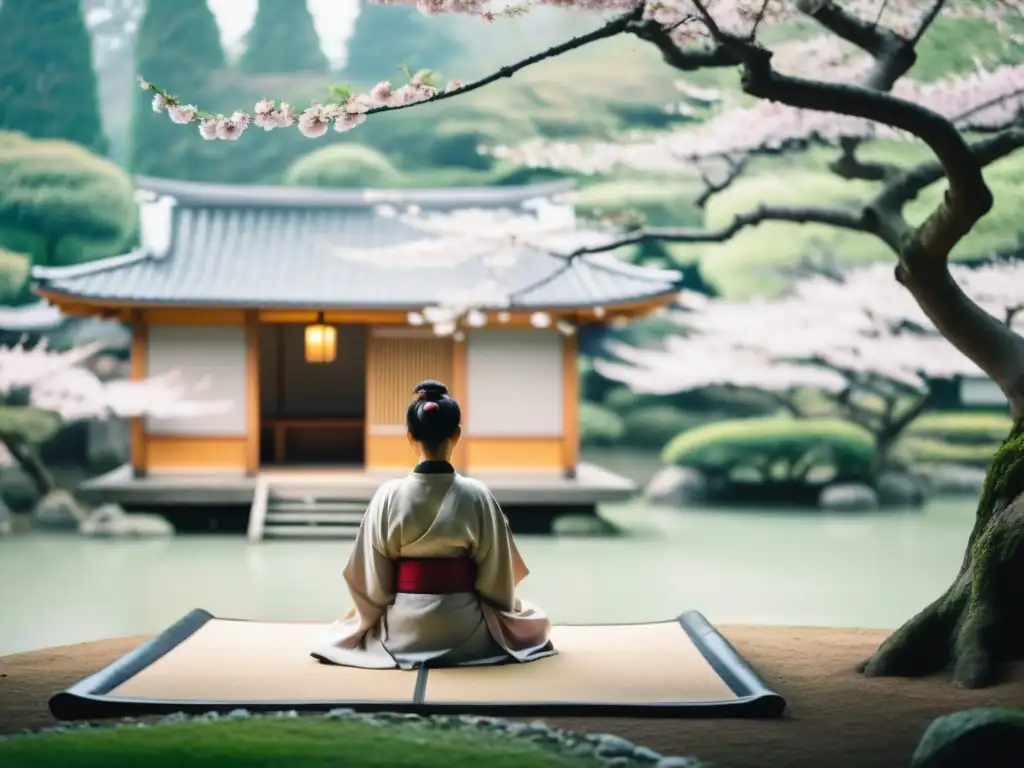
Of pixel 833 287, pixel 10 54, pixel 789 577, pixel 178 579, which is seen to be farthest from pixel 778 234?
pixel 10 54

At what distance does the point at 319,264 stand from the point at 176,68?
48.1ft

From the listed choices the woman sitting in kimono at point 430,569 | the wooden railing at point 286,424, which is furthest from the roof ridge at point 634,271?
the woman sitting in kimono at point 430,569

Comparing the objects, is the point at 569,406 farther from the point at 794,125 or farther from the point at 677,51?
the point at 677,51

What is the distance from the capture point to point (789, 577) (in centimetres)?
983

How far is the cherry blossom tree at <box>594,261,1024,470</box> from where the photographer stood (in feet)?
51.5

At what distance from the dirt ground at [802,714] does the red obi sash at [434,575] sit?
93 cm

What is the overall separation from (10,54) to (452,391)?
11.5m

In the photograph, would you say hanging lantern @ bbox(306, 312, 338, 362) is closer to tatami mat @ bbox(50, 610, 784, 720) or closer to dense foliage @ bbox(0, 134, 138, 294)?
dense foliage @ bbox(0, 134, 138, 294)

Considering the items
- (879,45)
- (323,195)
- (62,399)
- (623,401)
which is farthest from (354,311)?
(623,401)

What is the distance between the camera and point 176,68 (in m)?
26.6

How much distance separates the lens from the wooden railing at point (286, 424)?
48.5ft

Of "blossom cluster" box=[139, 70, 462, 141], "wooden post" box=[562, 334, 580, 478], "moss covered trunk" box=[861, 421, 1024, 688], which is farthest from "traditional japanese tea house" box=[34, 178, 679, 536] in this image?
"moss covered trunk" box=[861, 421, 1024, 688]

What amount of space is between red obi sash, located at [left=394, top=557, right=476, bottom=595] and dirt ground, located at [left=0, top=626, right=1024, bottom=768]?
934 millimetres

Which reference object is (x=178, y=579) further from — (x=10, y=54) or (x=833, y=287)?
(x=10, y=54)
